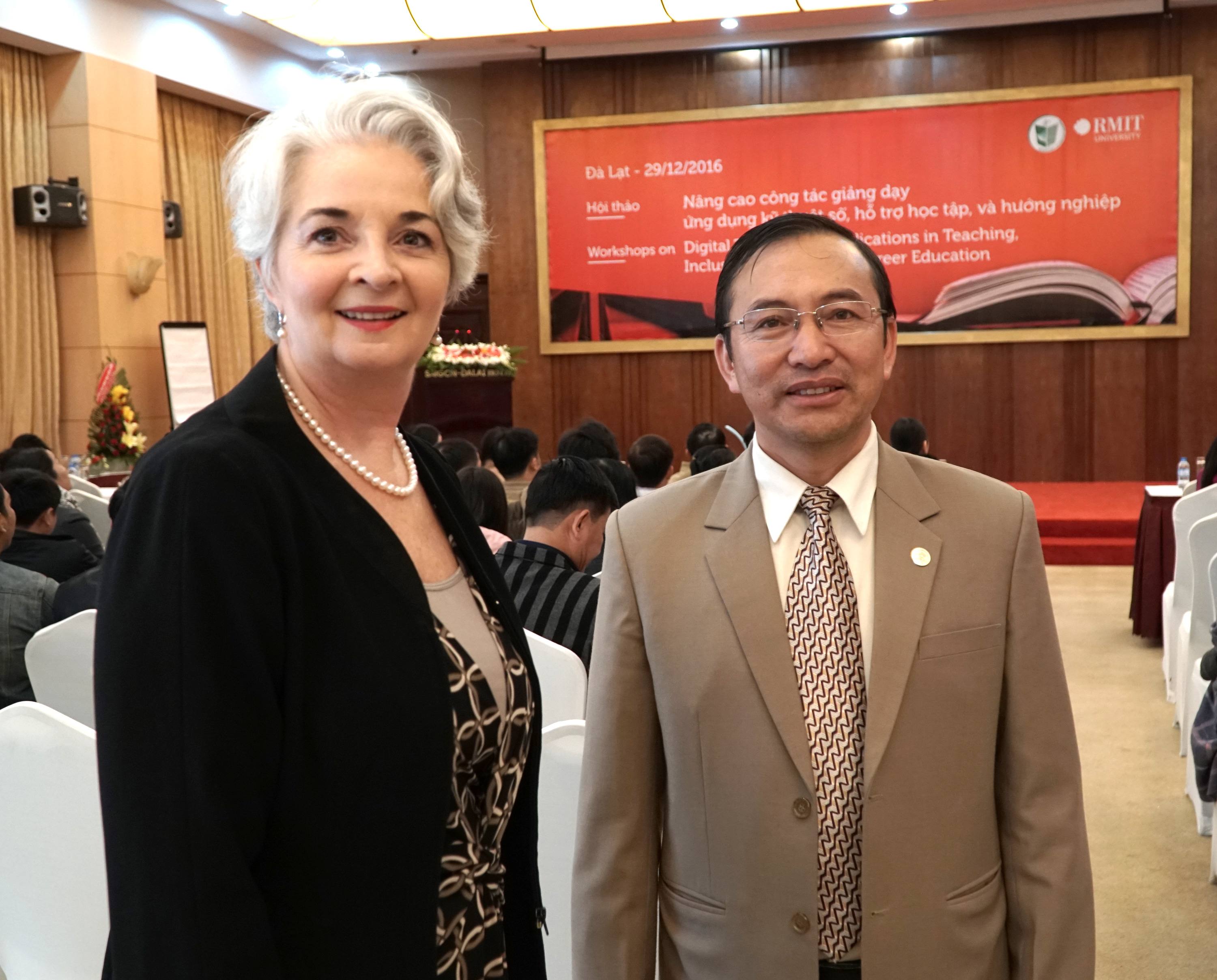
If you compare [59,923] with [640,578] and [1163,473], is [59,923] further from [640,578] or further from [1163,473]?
[1163,473]

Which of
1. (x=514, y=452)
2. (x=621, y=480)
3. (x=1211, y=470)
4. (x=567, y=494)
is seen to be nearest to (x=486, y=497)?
(x=621, y=480)

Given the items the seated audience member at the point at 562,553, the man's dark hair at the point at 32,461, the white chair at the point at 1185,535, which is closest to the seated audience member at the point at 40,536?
the man's dark hair at the point at 32,461

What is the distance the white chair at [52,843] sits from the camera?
2.18 m

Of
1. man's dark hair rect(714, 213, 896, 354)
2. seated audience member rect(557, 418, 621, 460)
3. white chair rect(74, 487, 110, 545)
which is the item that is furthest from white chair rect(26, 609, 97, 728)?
white chair rect(74, 487, 110, 545)

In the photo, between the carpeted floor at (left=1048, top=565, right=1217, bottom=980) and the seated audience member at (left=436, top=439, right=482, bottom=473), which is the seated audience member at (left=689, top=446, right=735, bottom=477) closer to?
the seated audience member at (left=436, top=439, right=482, bottom=473)

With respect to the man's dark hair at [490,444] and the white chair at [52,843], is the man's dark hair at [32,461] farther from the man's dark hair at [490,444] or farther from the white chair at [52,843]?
the white chair at [52,843]

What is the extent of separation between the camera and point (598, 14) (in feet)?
34.4

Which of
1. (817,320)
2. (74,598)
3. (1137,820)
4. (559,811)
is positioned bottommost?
(1137,820)

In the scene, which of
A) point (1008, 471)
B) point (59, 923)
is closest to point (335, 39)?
point (1008, 471)

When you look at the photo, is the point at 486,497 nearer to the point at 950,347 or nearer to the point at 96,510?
the point at 96,510

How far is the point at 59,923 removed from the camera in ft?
7.37

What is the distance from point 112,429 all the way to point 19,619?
6550mm

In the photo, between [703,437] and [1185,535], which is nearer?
[1185,535]

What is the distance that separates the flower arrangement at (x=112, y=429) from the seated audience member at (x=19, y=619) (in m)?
6.20
